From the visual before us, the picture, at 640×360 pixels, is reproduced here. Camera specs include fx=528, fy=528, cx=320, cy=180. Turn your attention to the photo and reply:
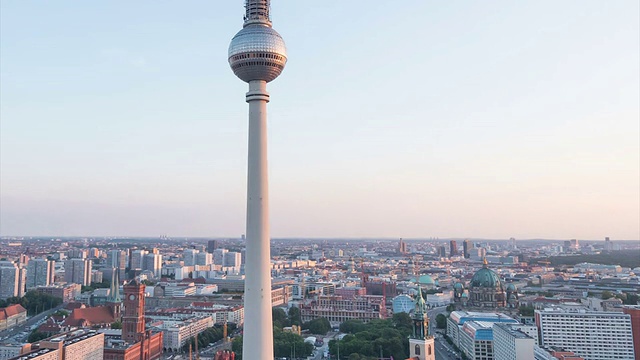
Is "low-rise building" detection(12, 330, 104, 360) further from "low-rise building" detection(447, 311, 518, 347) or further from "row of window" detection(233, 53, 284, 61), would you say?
"low-rise building" detection(447, 311, 518, 347)

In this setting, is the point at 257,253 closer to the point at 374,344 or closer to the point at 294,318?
the point at 374,344

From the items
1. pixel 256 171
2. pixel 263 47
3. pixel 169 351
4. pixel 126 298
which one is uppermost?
pixel 263 47

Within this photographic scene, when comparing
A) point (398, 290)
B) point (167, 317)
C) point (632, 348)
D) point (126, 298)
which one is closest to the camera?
point (632, 348)

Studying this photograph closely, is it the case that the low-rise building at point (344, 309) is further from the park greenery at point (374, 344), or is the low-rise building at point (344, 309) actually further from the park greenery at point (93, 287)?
the park greenery at point (93, 287)

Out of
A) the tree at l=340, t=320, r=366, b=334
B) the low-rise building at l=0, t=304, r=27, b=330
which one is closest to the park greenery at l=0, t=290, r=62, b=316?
the low-rise building at l=0, t=304, r=27, b=330

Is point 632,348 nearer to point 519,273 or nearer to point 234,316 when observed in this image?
point 234,316

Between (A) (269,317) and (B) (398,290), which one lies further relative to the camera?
(B) (398,290)

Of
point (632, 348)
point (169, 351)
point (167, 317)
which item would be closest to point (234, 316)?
point (167, 317)

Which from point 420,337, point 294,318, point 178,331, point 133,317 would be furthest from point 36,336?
point 420,337

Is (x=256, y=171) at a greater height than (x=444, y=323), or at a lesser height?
greater
